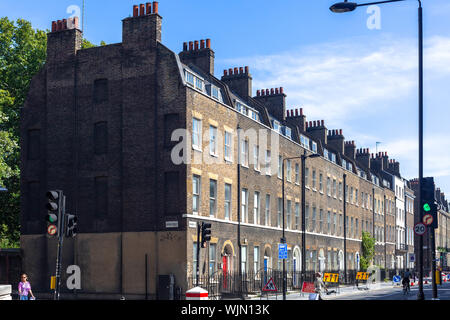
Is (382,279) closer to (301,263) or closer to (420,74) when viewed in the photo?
(301,263)

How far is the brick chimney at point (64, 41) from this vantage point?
36125 millimetres

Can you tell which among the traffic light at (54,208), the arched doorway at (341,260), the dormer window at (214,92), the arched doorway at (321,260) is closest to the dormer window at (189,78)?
the dormer window at (214,92)

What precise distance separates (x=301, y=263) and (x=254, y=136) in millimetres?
12925

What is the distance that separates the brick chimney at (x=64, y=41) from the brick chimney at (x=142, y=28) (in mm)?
3436

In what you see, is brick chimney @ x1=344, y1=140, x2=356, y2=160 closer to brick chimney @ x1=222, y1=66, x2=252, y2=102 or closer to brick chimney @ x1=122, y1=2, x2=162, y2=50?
brick chimney @ x1=222, y1=66, x2=252, y2=102

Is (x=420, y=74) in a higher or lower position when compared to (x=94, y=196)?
higher

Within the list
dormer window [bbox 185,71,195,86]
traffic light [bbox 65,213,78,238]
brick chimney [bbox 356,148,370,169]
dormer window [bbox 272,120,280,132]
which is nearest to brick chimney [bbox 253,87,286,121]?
dormer window [bbox 272,120,280,132]

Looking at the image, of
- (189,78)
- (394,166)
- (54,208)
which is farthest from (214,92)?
(394,166)

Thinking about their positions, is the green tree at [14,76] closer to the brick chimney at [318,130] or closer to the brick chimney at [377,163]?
the brick chimney at [318,130]

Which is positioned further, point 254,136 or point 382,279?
point 382,279

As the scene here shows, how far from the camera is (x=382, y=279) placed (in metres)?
71.5

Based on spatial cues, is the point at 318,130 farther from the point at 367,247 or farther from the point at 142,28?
the point at 142,28

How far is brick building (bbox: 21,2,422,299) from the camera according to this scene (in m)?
32.5

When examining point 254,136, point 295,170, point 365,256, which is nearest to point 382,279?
point 365,256
